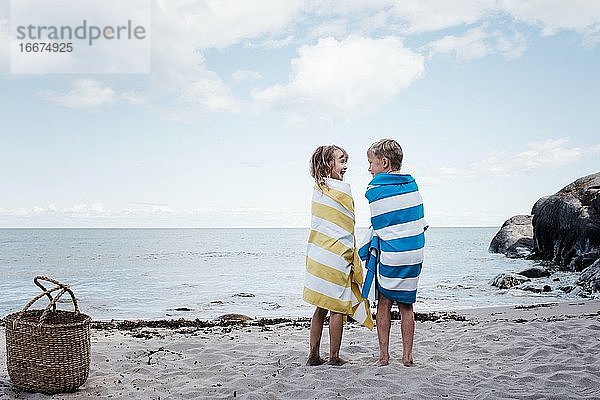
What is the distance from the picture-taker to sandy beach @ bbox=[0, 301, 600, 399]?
15.9ft

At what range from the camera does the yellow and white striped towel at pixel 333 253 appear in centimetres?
552

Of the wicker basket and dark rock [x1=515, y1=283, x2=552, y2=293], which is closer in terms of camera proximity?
the wicker basket

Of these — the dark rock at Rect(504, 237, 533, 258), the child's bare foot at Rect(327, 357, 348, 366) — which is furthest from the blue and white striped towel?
the dark rock at Rect(504, 237, 533, 258)

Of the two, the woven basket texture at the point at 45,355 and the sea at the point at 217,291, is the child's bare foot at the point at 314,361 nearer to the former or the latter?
the woven basket texture at the point at 45,355

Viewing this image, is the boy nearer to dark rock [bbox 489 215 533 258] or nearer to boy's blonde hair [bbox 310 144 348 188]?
boy's blonde hair [bbox 310 144 348 188]

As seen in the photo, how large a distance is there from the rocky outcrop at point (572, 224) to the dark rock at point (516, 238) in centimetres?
472

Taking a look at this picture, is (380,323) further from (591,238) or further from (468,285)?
(591,238)

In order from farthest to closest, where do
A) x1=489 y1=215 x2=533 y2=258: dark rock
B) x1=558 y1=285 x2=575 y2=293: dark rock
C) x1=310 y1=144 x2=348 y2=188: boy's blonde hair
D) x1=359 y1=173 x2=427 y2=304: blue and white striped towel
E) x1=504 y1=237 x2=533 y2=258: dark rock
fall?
x1=489 y1=215 x2=533 y2=258: dark rock → x1=504 y1=237 x2=533 y2=258: dark rock → x1=558 y1=285 x2=575 y2=293: dark rock → x1=310 y1=144 x2=348 y2=188: boy's blonde hair → x1=359 y1=173 x2=427 y2=304: blue and white striped towel

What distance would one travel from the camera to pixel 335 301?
553cm

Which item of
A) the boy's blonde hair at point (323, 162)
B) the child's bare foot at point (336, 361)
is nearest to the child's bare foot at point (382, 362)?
the child's bare foot at point (336, 361)

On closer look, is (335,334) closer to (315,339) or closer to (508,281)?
(315,339)

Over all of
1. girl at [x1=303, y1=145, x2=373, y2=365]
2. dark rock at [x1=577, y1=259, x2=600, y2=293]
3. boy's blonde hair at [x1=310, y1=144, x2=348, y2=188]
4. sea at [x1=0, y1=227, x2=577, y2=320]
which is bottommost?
sea at [x1=0, y1=227, x2=577, y2=320]

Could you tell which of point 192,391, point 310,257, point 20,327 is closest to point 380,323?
point 310,257

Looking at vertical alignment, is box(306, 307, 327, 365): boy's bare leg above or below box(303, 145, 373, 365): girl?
below
